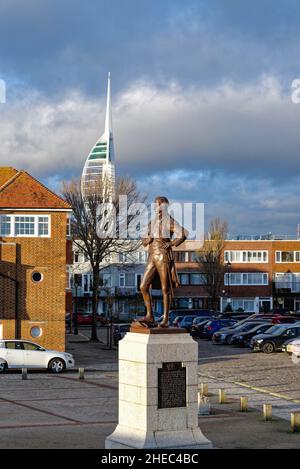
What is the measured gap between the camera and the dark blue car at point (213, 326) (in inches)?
2191

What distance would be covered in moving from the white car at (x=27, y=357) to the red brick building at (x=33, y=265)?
5.45 metres

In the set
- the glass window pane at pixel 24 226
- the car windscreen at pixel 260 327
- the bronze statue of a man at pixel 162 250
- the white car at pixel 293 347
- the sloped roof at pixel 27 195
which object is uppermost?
the sloped roof at pixel 27 195

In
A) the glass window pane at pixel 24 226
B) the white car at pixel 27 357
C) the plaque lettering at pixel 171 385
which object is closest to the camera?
the plaque lettering at pixel 171 385

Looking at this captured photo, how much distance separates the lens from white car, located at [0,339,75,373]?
32.4 meters

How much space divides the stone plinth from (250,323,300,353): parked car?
2734 cm

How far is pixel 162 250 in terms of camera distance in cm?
1658

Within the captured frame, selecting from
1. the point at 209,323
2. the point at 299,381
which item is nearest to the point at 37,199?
the point at 299,381

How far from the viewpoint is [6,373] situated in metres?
32.7

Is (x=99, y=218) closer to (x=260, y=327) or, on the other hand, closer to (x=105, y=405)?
(x=260, y=327)

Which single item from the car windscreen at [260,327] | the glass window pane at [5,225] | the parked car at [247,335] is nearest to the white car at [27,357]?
the glass window pane at [5,225]

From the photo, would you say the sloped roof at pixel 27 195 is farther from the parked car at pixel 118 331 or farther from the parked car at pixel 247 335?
the parked car at pixel 247 335

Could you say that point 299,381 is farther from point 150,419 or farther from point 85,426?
point 150,419
